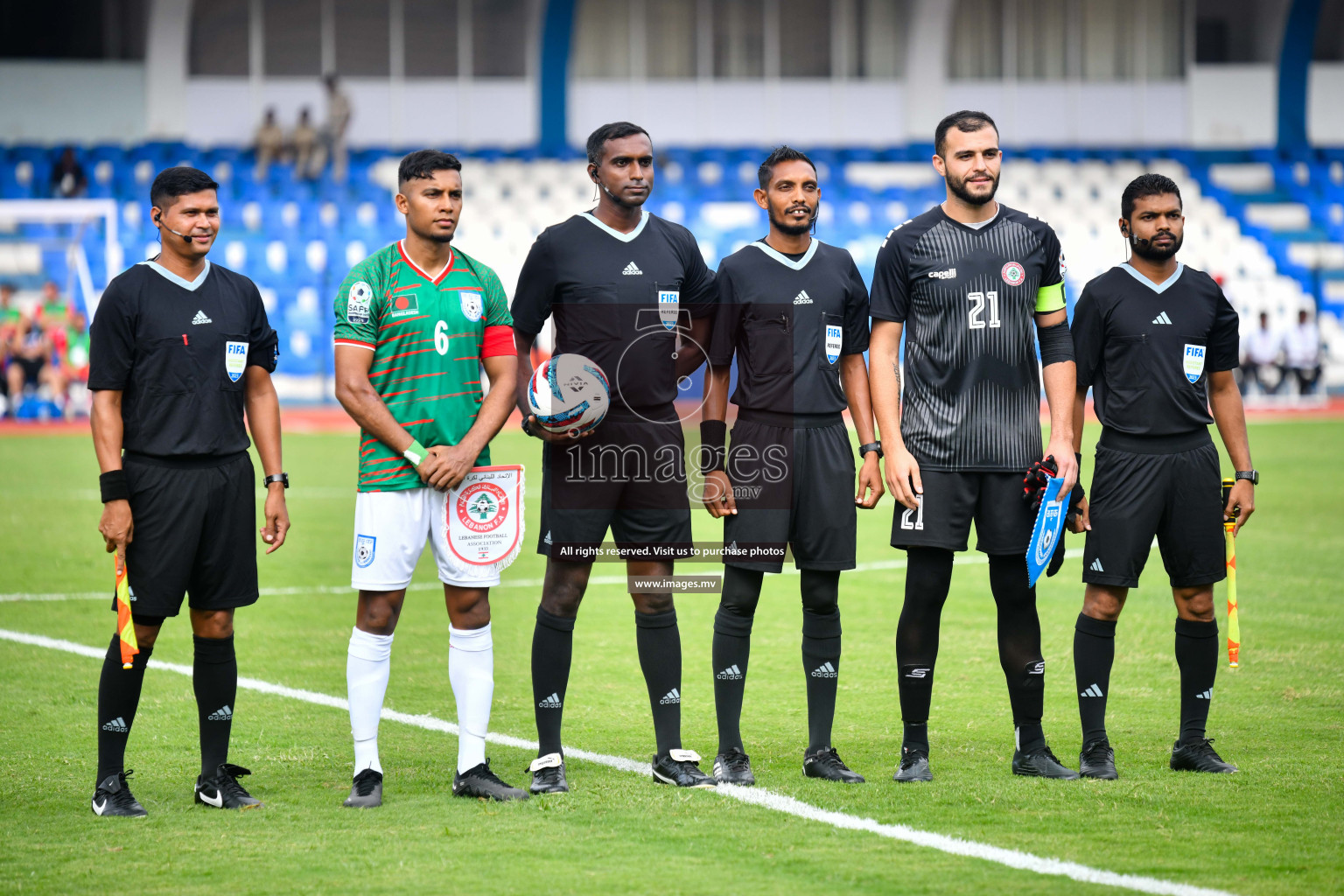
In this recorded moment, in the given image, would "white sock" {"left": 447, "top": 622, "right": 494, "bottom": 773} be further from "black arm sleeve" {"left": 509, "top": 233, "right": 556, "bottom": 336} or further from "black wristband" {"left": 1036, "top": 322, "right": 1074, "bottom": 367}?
"black wristband" {"left": 1036, "top": 322, "right": 1074, "bottom": 367}

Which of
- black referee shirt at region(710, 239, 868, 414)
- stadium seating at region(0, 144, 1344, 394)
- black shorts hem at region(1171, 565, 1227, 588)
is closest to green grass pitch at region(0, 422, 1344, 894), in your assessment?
black shorts hem at region(1171, 565, 1227, 588)

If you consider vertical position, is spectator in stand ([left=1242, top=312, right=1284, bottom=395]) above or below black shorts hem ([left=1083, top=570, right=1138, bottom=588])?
above

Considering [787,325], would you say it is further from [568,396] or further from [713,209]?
[713,209]

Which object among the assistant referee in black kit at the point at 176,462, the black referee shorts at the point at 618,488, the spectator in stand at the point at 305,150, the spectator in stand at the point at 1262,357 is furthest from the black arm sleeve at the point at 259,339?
the spectator in stand at the point at 305,150

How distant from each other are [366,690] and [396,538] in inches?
22.1

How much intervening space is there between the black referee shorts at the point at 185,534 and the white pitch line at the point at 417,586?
3870mm

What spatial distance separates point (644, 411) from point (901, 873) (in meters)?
1.99

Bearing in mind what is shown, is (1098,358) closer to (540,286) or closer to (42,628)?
(540,286)

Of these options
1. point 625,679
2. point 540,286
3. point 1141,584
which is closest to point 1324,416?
point 1141,584

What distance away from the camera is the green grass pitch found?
4.48 m

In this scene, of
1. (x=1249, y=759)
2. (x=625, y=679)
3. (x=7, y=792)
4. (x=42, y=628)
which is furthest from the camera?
(x=42, y=628)

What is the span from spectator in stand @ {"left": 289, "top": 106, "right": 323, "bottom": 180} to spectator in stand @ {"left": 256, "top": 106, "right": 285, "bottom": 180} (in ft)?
1.22

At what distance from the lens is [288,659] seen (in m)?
7.91

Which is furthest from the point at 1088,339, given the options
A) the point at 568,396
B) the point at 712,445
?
the point at 568,396
